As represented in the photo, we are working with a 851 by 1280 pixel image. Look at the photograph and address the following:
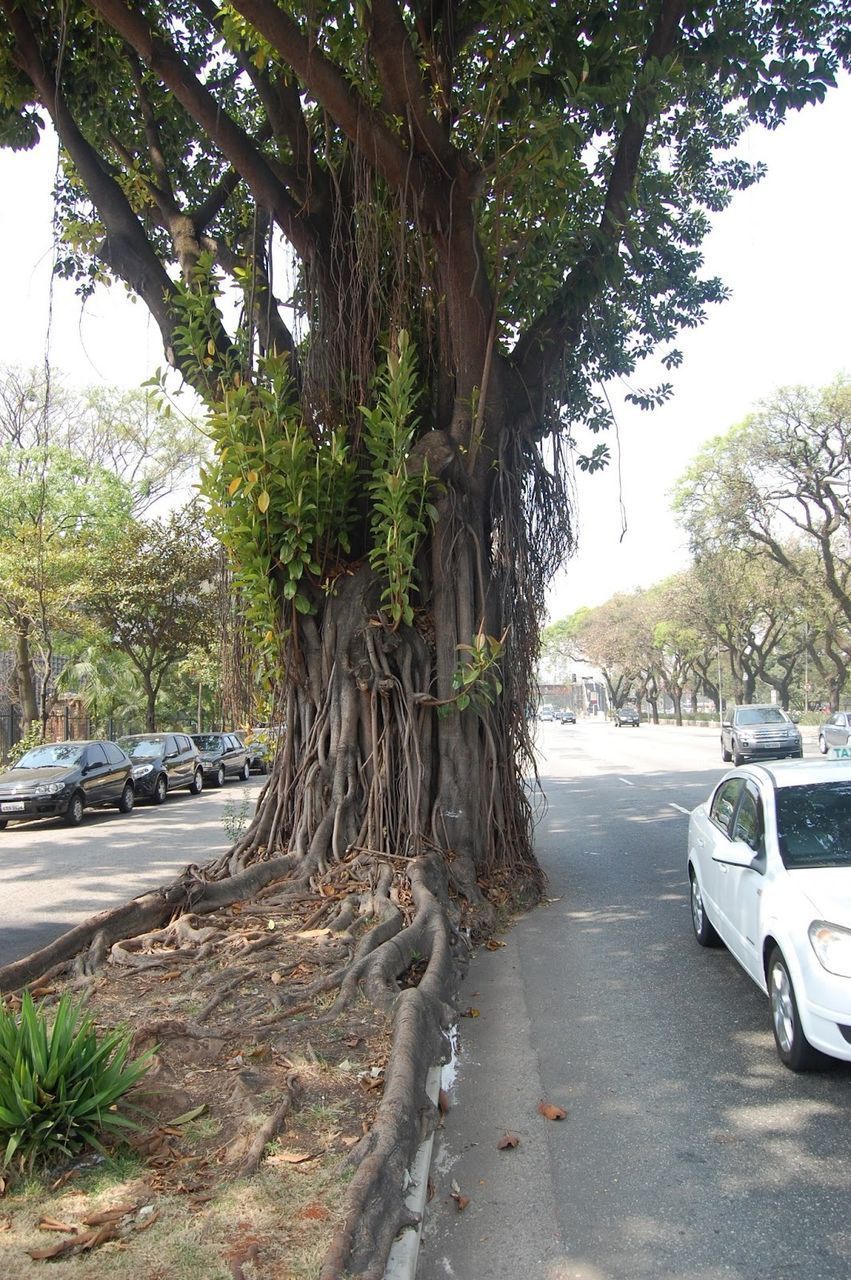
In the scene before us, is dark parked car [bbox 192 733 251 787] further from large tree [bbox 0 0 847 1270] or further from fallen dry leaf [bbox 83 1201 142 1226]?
fallen dry leaf [bbox 83 1201 142 1226]

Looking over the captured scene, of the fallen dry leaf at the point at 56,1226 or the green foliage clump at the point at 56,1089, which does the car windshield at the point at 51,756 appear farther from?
the fallen dry leaf at the point at 56,1226

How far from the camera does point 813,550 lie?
3888 cm

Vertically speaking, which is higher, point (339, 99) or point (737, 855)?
point (339, 99)

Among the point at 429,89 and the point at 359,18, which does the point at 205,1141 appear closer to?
the point at 359,18

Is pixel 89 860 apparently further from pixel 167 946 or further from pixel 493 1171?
pixel 493 1171

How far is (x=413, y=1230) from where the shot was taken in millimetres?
3447

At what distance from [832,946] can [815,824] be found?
4.01ft

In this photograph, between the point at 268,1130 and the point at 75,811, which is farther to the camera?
the point at 75,811

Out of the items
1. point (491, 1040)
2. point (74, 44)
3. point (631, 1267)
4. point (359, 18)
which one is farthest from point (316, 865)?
point (74, 44)

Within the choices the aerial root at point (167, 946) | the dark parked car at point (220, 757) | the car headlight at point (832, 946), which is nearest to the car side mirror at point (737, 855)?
the car headlight at point (832, 946)

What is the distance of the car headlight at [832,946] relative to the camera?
4.43 meters

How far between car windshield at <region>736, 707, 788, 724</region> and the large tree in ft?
60.5

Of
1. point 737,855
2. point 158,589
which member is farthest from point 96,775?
point 737,855

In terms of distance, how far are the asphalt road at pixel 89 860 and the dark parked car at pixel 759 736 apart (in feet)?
44.4
